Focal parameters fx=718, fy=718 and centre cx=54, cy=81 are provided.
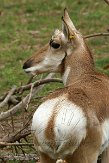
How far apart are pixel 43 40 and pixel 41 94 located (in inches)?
103

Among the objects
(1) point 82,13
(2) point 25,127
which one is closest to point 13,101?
(2) point 25,127

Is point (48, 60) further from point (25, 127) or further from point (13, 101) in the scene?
point (13, 101)

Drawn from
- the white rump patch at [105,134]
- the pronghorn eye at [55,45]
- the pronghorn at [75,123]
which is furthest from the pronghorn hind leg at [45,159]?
the pronghorn eye at [55,45]

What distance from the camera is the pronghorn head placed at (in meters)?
6.54

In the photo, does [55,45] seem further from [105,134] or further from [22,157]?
[105,134]

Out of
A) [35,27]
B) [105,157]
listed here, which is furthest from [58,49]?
[35,27]

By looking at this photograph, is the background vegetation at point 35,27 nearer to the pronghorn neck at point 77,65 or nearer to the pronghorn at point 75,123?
the pronghorn neck at point 77,65

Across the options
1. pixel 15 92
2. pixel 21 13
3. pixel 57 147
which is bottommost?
pixel 21 13

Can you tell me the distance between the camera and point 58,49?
659 centimetres

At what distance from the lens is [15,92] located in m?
8.09

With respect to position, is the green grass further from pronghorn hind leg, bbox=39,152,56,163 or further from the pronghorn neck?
pronghorn hind leg, bbox=39,152,56,163

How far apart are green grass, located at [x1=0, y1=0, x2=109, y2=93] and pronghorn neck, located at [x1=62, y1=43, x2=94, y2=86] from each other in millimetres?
2825

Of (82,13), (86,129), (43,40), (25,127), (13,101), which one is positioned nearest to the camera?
(86,129)

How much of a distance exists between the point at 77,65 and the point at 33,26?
5983 mm
